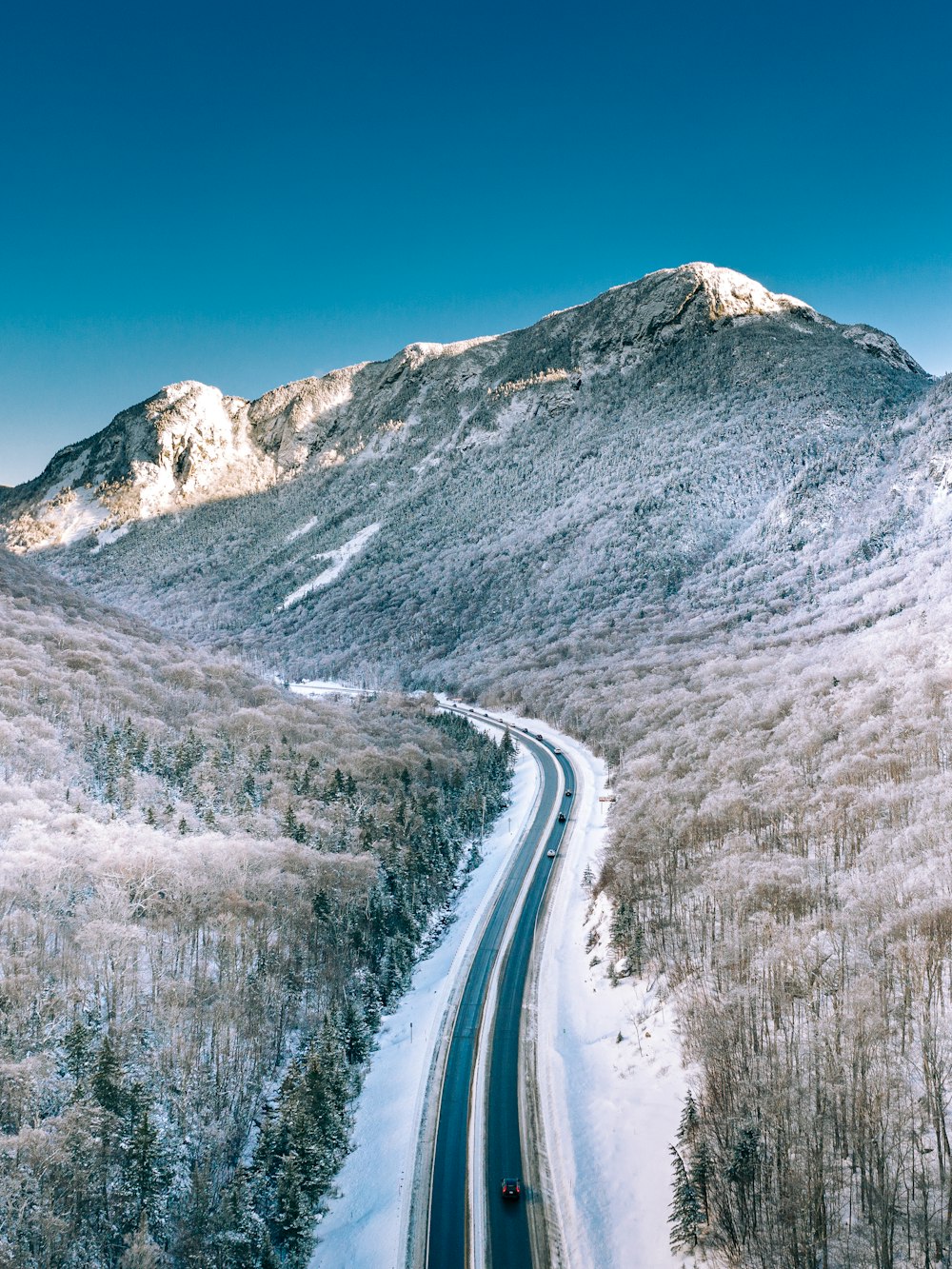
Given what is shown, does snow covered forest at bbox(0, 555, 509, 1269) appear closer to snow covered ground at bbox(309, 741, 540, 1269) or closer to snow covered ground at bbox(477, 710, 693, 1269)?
snow covered ground at bbox(309, 741, 540, 1269)

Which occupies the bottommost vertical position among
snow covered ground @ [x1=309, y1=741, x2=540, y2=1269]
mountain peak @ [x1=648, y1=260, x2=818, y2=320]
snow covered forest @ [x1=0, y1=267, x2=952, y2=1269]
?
snow covered ground @ [x1=309, y1=741, x2=540, y2=1269]

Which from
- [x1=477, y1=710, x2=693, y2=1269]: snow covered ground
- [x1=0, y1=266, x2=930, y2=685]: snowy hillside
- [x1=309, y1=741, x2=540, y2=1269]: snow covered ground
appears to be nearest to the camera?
[x1=477, y1=710, x2=693, y2=1269]: snow covered ground

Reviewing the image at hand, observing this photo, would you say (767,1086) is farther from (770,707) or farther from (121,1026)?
(770,707)

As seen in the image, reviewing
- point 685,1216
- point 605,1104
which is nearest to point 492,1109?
point 605,1104

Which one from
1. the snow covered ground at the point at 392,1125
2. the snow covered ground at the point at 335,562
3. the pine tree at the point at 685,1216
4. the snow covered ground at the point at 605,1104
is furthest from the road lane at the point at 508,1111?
the snow covered ground at the point at 335,562

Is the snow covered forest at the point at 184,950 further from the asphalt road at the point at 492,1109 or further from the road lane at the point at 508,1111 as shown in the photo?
the road lane at the point at 508,1111

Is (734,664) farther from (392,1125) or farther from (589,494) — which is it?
(589,494)

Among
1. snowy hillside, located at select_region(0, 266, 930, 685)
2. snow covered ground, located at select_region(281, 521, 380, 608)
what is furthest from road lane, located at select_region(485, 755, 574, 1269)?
snow covered ground, located at select_region(281, 521, 380, 608)
